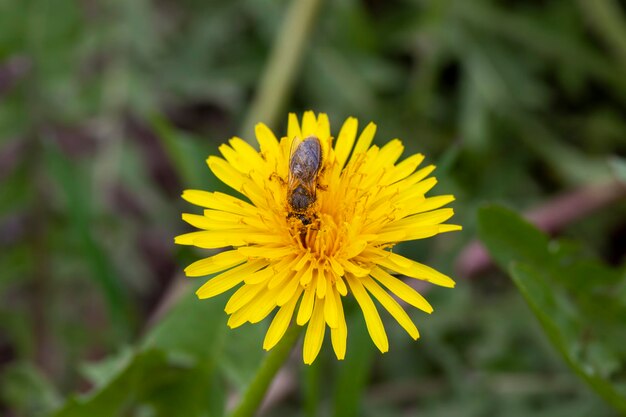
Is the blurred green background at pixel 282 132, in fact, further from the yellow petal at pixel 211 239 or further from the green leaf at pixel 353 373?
the yellow petal at pixel 211 239

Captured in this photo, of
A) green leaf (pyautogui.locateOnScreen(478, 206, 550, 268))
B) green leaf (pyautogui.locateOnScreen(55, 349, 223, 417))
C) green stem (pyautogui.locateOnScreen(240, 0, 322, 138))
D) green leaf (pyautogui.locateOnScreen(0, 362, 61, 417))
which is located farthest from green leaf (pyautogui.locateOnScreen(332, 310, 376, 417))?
green stem (pyautogui.locateOnScreen(240, 0, 322, 138))

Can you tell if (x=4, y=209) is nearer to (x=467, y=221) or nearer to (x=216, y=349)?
(x=216, y=349)

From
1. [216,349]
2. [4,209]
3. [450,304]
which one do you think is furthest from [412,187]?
[4,209]

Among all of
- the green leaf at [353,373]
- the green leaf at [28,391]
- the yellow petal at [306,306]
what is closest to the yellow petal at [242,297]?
the yellow petal at [306,306]

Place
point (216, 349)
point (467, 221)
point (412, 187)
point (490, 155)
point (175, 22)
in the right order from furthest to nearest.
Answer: point (175, 22) < point (490, 155) < point (467, 221) < point (216, 349) < point (412, 187)

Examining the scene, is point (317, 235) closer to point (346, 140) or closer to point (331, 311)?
point (331, 311)

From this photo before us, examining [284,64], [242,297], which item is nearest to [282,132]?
[284,64]
